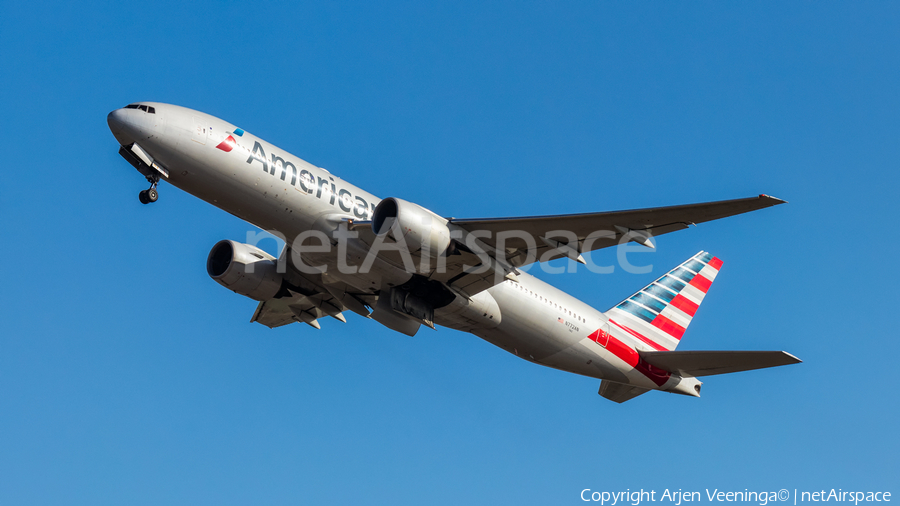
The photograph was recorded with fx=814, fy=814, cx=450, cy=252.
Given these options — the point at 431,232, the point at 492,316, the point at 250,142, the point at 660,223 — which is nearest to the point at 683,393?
the point at 492,316

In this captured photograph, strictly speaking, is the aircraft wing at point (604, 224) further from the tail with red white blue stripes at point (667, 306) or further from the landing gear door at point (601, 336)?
the tail with red white blue stripes at point (667, 306)

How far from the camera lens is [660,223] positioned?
22.8 meters

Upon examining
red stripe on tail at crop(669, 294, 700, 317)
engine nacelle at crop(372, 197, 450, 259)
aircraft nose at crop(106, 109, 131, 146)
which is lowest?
aircraft nose at crop(106, 109, 131, 146)

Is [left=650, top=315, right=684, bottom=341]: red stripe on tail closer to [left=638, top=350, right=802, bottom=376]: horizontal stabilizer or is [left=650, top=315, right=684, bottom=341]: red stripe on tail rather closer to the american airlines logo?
[left=638, top=350, right=802, bottom=376]: horizontal stabilizer

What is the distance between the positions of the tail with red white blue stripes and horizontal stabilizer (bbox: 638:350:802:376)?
4.51ft

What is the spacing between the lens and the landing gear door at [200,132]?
76.7ft

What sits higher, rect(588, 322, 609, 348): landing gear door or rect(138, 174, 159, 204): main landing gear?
rect(588, 322, 609, 348): landing gear door

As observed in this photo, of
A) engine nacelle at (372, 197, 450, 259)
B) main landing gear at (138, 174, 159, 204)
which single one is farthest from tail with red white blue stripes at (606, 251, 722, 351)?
main landing gear at (138, 174, 159, 204)

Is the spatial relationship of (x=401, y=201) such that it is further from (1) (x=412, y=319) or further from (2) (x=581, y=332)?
(2) (x=581, y=332)

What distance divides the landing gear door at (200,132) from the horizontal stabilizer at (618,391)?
59.2 feet

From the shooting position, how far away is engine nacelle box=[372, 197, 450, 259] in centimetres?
2352

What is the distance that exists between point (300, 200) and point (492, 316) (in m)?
7.62

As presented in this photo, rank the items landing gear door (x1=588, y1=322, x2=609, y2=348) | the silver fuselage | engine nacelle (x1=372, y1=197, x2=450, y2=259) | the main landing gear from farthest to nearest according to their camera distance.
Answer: landing gear door (x1=588, y1=322, x2=609, y2=348) < the main landing gear < engine nacelle (x1=372, y1=197, x2=450, y2=259) < the silver fuselage

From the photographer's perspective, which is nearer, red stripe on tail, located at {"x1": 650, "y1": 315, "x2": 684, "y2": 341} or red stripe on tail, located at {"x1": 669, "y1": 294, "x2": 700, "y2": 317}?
red stripe on tail, located at {"x1": 650, "y1": 315, "x2": 684, "y2": 341}
